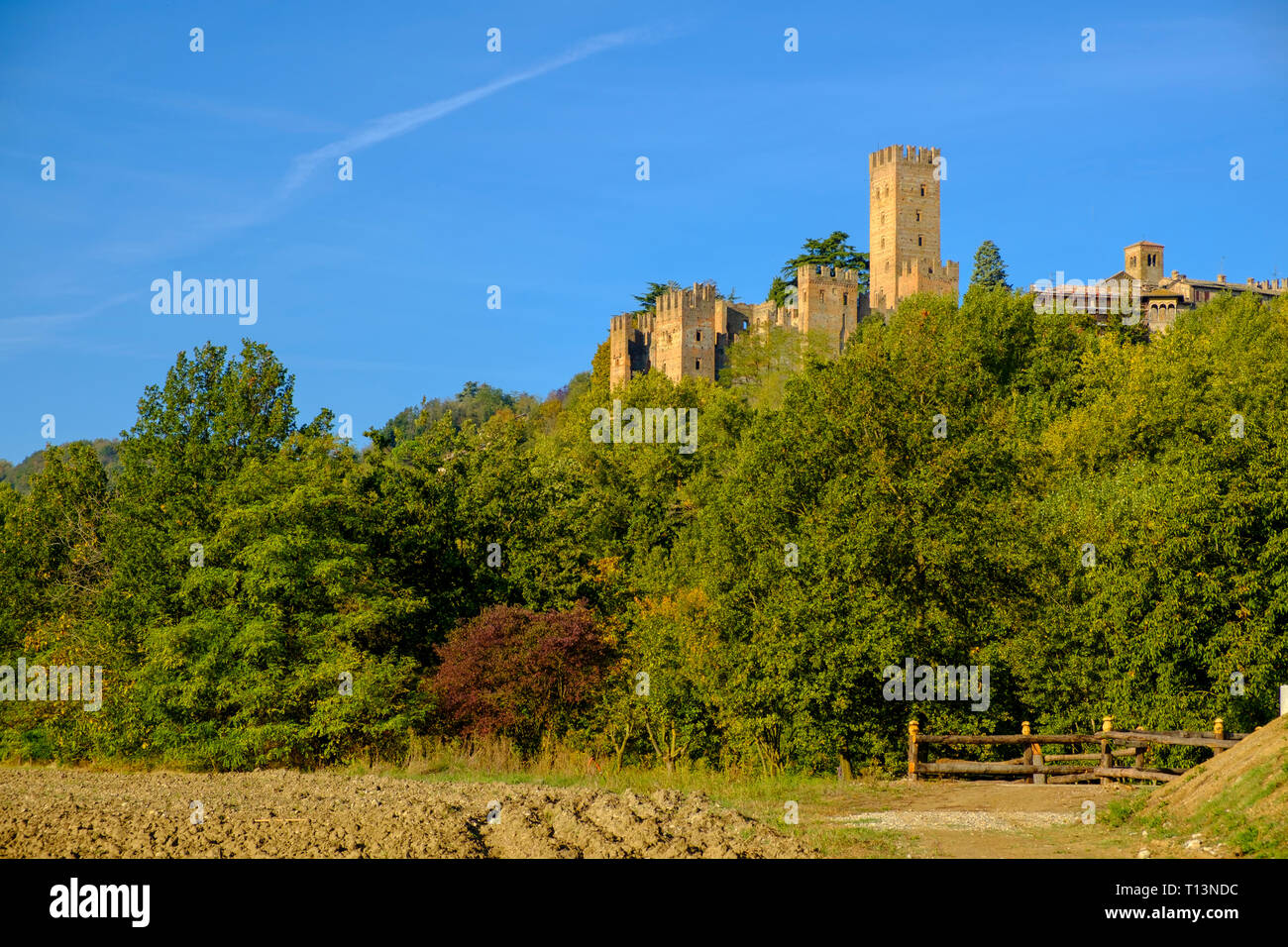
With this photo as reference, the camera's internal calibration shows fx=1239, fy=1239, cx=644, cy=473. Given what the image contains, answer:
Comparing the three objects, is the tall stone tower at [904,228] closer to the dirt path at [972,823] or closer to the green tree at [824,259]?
the green tree at [824,259]

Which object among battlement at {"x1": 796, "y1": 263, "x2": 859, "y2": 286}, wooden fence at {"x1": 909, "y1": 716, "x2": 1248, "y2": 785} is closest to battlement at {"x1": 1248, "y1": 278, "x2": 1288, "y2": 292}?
battlement at {"x1": 796, "y1": 263, "x2": 859, "y2": 286}

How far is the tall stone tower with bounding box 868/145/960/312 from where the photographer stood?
110875 millimetres

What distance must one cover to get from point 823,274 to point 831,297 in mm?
1923

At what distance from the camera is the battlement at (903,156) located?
382 feet

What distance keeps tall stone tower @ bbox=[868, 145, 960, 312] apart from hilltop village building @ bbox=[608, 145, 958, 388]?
92mm

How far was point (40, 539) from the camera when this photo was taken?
140 ft

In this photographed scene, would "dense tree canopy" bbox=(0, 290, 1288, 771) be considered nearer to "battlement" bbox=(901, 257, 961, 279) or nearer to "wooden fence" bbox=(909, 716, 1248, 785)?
"wooden fence" bbox=(909, 716, 1248, 785)

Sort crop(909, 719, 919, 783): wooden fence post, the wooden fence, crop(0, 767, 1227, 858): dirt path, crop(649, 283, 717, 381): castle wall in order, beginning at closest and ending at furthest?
crop(0, 767, 1227, 858): dirt path → the wooden fence → crop(909, 719, 919, 783): wooden fence post → crop(649, 283, 717, 381): castle wall

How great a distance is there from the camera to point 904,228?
114m

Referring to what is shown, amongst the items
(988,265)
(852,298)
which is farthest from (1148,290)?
(852,298)

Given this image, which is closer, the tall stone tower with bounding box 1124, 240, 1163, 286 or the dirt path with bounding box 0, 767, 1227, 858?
the dirt path with bounding box 0, 767, 1227, 858

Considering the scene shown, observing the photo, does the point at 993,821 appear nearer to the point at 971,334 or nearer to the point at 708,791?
the point at 708,791

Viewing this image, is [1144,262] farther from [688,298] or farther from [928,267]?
[688,298]

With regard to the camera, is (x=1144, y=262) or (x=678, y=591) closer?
(x=678, y=591)
